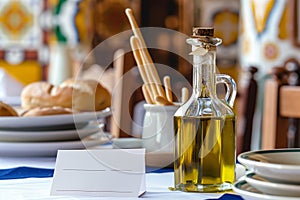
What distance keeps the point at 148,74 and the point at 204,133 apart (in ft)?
0.73

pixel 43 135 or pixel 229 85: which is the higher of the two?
pixel 229 85

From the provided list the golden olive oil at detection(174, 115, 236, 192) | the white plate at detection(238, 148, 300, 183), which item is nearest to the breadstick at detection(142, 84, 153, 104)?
the golden olive oil at detection(174, 115, 236, 192)

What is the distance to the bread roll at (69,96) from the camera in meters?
1.30

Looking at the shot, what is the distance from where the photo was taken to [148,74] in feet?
3.24

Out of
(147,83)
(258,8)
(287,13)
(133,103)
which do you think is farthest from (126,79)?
(258,8)

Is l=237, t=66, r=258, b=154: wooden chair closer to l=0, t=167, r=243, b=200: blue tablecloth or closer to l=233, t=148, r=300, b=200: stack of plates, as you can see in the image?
l=0, t=167, r=243, b=200: blue tablecloth

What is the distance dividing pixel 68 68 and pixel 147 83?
2334mm

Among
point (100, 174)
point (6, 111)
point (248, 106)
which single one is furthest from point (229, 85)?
point (248, 106)

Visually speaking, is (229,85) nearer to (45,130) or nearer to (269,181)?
(269,181)

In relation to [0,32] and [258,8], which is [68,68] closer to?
[0,32]

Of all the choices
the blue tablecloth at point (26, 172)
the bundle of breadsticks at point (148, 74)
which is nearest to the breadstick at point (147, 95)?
the bundle of breadsticks at point (148, 74)

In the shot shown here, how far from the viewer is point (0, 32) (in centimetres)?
360

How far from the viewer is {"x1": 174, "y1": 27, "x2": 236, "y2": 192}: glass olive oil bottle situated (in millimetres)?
784

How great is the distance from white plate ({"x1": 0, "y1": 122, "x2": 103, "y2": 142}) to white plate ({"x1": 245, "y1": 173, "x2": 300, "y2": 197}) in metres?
0.50
